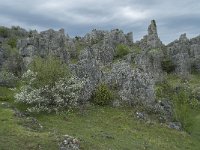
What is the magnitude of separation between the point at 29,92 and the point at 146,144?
19721 mm

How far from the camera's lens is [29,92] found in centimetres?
5925

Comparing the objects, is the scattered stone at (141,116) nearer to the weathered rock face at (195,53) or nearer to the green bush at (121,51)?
the green bush at (121,51)

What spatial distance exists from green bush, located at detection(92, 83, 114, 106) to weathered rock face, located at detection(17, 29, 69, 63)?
3222cm

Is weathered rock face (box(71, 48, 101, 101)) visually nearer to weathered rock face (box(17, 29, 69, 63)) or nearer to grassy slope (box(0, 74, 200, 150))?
grassy slope (box(0, 74, 200, 150))

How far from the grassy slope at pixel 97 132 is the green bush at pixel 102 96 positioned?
5.60 feet

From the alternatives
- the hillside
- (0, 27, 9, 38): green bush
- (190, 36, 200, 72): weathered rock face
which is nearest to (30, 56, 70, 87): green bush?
the hillside

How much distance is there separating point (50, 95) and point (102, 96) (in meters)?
8.69

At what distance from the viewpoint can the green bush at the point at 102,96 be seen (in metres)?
62.8

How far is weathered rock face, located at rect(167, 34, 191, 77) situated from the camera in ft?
342

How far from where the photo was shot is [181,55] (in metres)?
109

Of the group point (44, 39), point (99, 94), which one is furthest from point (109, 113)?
point (44, 39)

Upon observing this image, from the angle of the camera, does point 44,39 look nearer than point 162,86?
No

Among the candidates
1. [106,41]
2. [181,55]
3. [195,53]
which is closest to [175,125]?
[181,55]

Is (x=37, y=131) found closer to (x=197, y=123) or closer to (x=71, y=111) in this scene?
(x=71, y=111)
